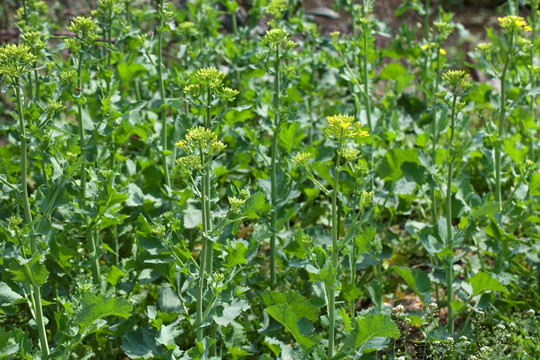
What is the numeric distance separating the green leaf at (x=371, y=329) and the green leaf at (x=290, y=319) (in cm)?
14

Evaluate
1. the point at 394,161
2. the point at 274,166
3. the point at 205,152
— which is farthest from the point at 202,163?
the point at 394,161

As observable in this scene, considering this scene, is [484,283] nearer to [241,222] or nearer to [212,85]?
[241,222]

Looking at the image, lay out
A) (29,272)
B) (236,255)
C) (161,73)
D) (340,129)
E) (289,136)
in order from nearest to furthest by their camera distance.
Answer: (340,129), (29,272), (236,255), (161,73), (289,136)

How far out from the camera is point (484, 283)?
283 cm

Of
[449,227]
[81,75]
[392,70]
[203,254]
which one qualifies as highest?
[81,75]

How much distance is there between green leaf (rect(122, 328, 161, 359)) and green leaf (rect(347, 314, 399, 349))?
775 millimetres

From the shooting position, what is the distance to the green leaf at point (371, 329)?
2.38 metres

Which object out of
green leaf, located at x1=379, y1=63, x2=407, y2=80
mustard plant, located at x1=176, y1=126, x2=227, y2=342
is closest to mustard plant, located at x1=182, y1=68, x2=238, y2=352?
mustard plant, located at x1=176, y1=126, x2=227, y2=342

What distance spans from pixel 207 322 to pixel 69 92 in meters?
1.12

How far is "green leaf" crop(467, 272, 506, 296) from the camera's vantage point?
2806 mm

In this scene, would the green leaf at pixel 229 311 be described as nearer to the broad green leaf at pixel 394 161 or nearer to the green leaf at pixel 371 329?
the green leaf at pixel 371 329

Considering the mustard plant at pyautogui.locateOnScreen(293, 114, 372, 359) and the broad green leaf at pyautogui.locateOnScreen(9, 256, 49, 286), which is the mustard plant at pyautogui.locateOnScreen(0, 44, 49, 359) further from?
the mustard plant at pyautogui.locateOnScreen(293, 114, 372, 359)

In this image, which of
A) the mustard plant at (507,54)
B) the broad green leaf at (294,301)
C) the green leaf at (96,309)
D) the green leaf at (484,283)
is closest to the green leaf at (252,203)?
the broad green leaf at (294,301)

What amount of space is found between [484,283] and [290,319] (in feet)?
2.89
